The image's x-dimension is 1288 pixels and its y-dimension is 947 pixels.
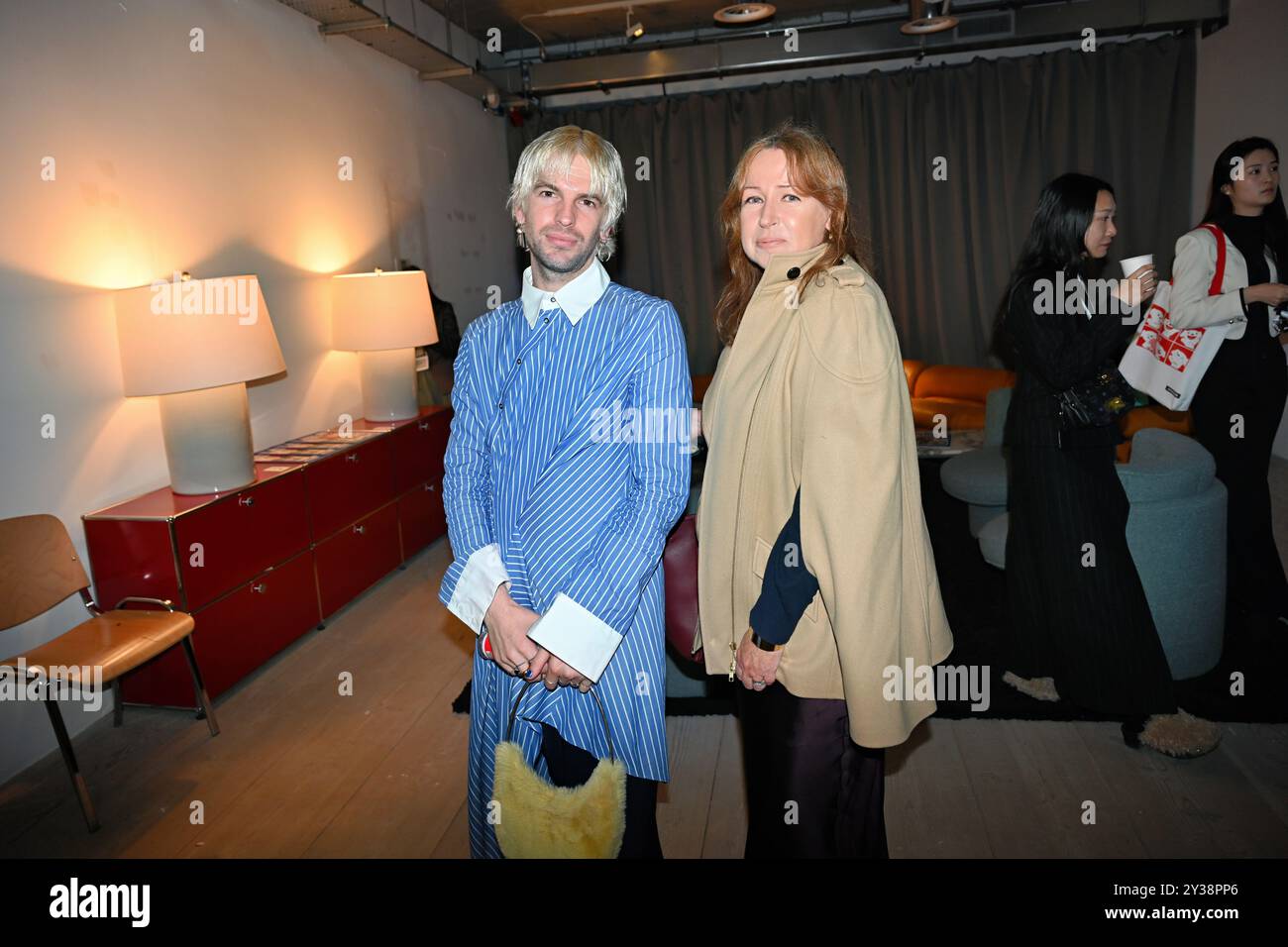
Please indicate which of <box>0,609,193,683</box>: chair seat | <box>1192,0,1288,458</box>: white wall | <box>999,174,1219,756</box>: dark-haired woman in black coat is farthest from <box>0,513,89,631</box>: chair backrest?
<box>1192,0,1288,458</box>: white wall

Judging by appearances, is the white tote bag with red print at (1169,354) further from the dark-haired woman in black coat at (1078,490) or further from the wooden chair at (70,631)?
the wooden chair at (70,631)

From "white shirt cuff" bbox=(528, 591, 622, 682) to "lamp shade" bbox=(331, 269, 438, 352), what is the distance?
10.6 feet

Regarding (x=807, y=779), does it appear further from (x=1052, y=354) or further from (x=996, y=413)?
(x=996, y=413)

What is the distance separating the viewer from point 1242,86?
5.55 metres

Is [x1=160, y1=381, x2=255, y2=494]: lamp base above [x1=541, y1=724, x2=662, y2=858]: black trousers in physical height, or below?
above

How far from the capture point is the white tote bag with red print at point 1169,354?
9.41ft

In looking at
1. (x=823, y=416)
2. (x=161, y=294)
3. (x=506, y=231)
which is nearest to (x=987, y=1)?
(x=506, y=231)

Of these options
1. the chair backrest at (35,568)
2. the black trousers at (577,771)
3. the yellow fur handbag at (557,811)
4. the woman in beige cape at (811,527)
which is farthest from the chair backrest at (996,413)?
the chair backrest at (35,568)

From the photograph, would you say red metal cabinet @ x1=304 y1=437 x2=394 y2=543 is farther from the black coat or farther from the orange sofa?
the orange sofa

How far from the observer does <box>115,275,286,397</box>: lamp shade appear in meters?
2.94

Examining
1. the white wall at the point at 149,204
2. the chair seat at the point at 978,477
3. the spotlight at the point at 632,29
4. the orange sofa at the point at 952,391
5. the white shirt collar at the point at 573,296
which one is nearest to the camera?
the white shirt collar at the point at 573,296

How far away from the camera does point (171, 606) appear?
2918mm

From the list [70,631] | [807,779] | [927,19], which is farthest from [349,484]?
[927,19]
